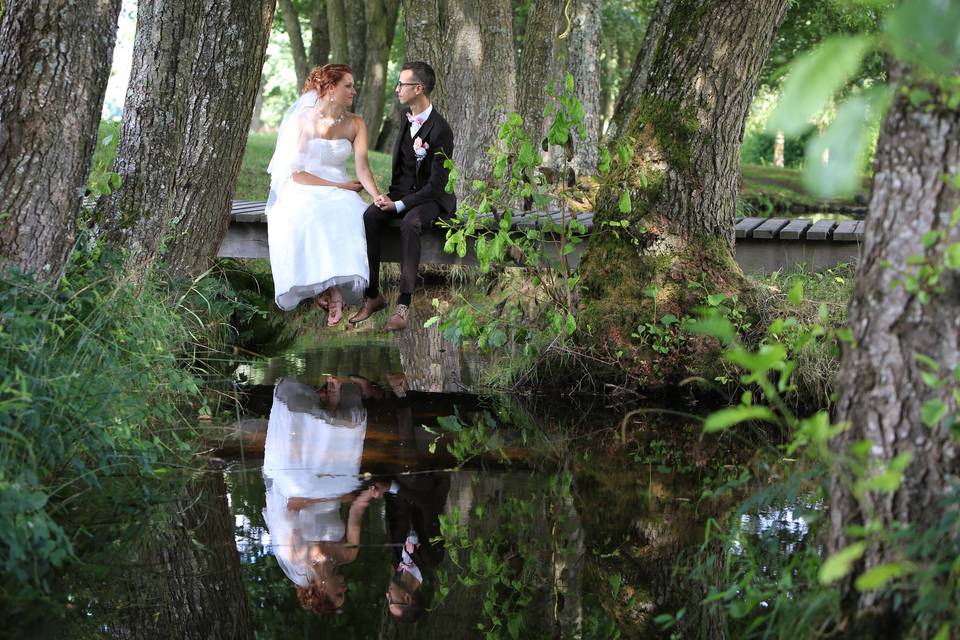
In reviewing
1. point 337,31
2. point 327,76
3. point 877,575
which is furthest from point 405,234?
→ point 337,31

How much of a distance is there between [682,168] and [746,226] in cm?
243

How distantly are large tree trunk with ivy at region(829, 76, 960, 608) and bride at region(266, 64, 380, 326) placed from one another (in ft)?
20.0

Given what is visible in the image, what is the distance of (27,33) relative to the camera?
4855mm

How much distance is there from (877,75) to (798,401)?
45.8 feet

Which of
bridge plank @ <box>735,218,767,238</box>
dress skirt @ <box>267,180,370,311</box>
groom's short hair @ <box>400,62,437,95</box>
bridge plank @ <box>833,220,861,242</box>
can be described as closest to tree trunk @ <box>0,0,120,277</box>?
dress skirt @ <box>267,180,370,311</box>

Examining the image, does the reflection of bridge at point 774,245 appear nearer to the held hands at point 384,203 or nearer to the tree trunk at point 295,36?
the held hands at point 384,203

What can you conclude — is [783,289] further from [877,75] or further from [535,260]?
[877,75]

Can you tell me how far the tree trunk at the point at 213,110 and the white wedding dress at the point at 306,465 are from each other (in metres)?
1.14

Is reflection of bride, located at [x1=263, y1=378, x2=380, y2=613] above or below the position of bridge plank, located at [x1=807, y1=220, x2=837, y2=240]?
below

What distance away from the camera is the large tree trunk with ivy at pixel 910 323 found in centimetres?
278

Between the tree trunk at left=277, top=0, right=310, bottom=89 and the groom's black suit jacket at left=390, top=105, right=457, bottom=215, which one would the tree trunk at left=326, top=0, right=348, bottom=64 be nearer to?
the tree trunk at left=277, top=0, right=310, bottom=89

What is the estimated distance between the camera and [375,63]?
2352 cm

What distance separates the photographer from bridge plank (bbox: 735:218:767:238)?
9.27 meters

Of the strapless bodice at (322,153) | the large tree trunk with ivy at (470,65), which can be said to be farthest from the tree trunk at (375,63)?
the strapless bodice at (322,153)
